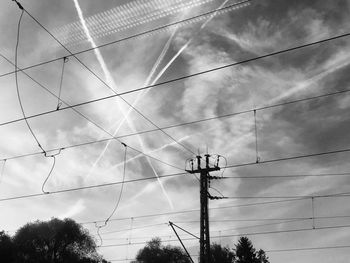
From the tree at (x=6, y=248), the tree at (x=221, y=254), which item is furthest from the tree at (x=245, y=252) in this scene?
the tree at (x=6, y=248)

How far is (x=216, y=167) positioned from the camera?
80.6 feet

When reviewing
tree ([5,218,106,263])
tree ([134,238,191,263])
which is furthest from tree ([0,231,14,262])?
tree ([134,238,191,263])

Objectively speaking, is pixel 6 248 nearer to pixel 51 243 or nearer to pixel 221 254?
pixel 51 243

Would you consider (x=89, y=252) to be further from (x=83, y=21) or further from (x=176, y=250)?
(x=83, y=21)

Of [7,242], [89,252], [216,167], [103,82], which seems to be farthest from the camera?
[89,252]

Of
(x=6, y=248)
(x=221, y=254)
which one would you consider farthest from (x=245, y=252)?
(x=6, y=248)

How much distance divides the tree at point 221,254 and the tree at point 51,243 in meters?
27.8

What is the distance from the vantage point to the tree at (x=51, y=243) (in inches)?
2648

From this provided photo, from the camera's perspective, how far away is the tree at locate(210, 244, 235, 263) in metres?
84.2

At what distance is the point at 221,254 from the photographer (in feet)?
281

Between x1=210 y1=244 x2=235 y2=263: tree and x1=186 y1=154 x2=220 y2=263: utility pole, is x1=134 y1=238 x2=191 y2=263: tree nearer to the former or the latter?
x1=210 y1=244 x2=235 y2=263: tree

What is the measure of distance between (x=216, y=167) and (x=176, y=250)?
75.6 meters

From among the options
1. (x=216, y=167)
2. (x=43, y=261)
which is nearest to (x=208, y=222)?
(x=216, y=167)

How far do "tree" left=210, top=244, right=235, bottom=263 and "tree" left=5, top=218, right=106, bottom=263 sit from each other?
27761 millimetres
